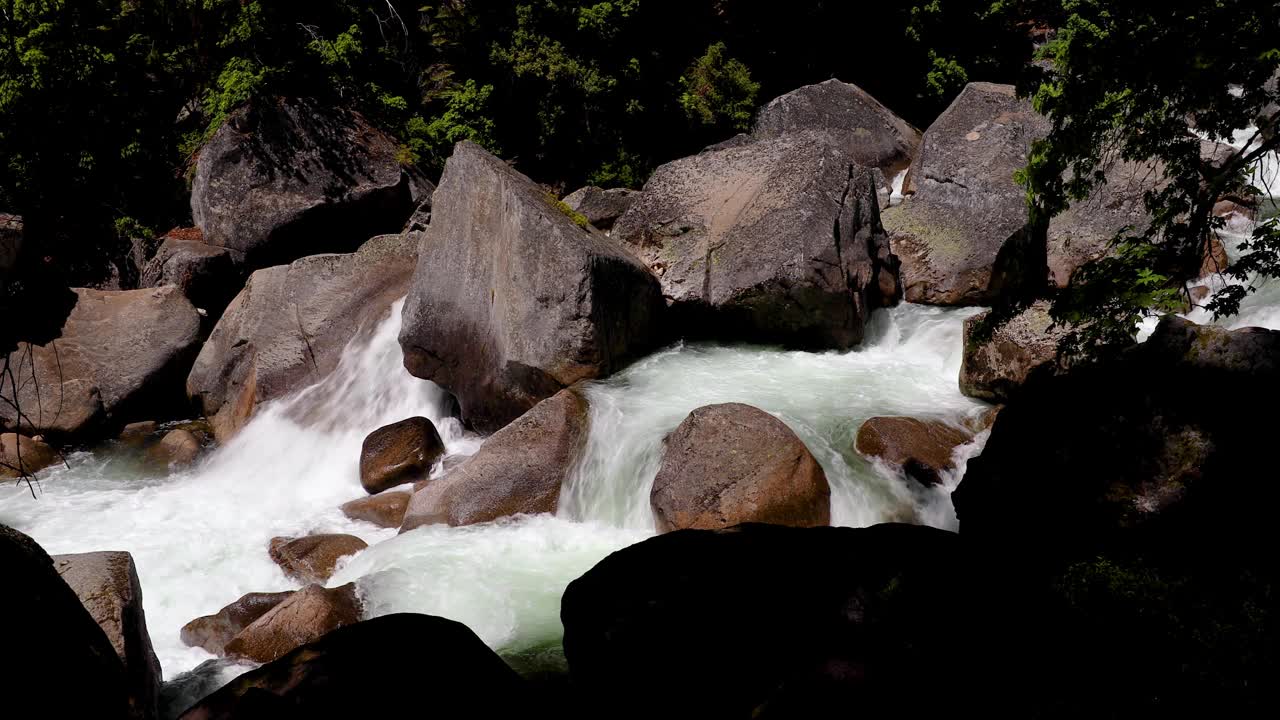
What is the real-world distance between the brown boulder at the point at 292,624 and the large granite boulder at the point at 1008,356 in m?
6.30

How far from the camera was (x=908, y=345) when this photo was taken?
1085 cm

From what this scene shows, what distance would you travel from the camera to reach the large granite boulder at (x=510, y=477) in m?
8.16

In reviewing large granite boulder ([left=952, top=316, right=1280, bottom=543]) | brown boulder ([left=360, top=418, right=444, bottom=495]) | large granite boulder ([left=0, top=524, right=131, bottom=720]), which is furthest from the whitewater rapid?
large granite boulder ([left=0, top=524, right=131, bottom=720])

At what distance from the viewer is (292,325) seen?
462 inches

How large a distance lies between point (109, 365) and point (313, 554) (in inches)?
244

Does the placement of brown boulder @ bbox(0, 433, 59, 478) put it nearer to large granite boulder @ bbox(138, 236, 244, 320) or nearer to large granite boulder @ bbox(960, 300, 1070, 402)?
large granite boulder @ bbox(138, 236, 244, 320)

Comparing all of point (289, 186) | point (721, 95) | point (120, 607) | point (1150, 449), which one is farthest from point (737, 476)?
point (721, 95)

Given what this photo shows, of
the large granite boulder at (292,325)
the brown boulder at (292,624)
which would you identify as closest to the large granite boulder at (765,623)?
the brown boulder at (292,624)

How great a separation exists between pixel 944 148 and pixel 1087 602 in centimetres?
1069

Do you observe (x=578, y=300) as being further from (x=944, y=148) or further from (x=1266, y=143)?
(x=944, y=148)

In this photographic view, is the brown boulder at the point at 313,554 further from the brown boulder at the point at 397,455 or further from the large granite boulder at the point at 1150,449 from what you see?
the large granite boulder at the point at 1150,449

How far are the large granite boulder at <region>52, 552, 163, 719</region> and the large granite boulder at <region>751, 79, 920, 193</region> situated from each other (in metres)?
12.9

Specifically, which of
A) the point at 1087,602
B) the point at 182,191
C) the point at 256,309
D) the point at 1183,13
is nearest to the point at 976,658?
the point at 1087,602

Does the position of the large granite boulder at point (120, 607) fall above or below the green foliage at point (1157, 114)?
below
